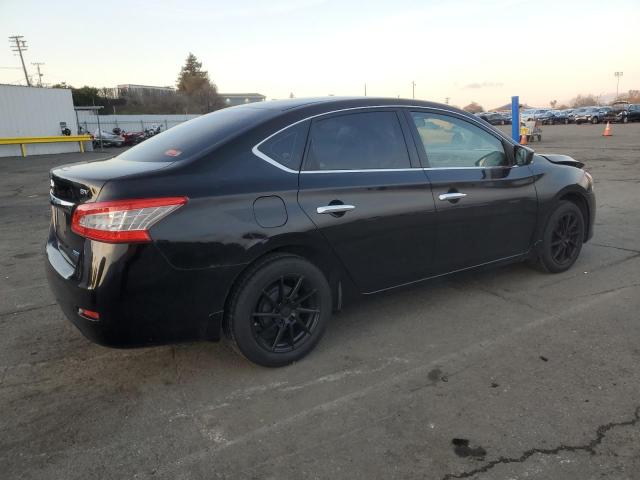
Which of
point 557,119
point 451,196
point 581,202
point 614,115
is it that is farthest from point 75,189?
point 557,119

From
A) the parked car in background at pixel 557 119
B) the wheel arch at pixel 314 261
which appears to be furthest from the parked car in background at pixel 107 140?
the parked car in background at pixel 557 119

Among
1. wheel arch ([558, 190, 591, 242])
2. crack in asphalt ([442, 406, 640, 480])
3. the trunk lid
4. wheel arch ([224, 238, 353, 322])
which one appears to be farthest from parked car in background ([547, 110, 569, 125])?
the trunk lid

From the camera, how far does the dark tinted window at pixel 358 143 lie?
3395 mm

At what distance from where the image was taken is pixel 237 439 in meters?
2.61

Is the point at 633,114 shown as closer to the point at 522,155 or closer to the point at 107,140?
the point at 107,140

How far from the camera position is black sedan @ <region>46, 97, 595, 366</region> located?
2760 mm

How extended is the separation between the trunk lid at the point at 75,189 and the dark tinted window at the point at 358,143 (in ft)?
3.20

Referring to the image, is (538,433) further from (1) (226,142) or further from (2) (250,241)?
(1) (226,142)

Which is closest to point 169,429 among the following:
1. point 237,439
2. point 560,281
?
point 237,439

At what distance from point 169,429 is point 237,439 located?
1.26 feet

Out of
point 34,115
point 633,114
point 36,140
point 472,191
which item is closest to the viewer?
point 472,191

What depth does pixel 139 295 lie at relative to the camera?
276cm

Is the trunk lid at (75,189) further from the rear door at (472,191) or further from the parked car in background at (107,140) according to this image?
the parked car in background at (107,140)

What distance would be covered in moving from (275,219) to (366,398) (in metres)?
1.17
